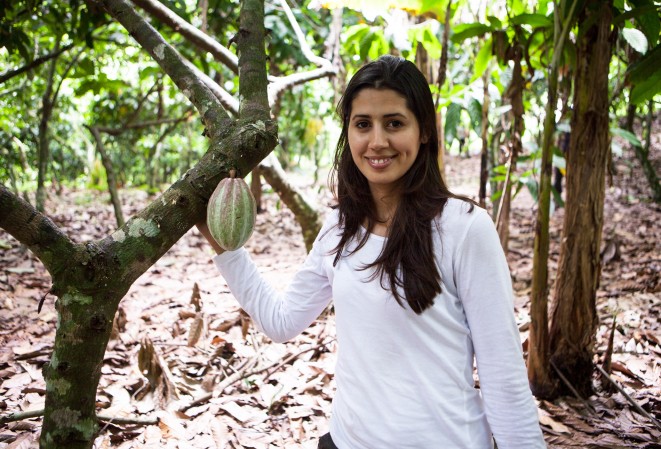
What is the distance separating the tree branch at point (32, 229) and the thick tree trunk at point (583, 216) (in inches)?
70.0

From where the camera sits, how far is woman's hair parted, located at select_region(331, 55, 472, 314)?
1.14 meters

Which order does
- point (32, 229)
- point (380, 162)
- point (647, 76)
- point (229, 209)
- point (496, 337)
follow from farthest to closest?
1. point (647, 76)
2. point (380, 162)
3. point (496, 337)
4. point (229, 209)
5. point (32, 229)

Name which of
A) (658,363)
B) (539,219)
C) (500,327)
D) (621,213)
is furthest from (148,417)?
(621,213)

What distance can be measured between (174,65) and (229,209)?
0.44m

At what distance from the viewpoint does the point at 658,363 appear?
7.61 feet

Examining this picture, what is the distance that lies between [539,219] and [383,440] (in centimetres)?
117

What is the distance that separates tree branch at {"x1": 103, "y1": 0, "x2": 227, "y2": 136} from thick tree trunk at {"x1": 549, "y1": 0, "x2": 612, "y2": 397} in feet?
4.75

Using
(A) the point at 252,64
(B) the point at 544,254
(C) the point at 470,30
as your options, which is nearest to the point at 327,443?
(A) the point at 252,64

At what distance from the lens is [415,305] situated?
1.12 meters

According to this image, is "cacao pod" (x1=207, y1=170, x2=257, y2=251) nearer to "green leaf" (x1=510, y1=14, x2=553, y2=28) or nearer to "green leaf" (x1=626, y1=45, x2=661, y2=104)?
"green leaf" (x1=626, y1=45, x2=661, y2=104)

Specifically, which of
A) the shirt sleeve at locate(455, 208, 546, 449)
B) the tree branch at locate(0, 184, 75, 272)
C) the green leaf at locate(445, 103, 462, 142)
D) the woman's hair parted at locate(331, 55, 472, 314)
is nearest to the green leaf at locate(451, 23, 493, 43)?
the green leaf at locate(445, 103, 462, 142)

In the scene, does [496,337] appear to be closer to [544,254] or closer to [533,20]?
[544,254]

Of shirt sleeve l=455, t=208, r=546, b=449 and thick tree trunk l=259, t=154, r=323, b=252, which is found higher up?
thick tree trunk l=259, t=154, r=323, b=252

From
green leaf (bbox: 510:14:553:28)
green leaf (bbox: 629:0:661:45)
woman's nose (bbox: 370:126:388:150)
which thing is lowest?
woman's nose (bbox: 370:126:388:150)
